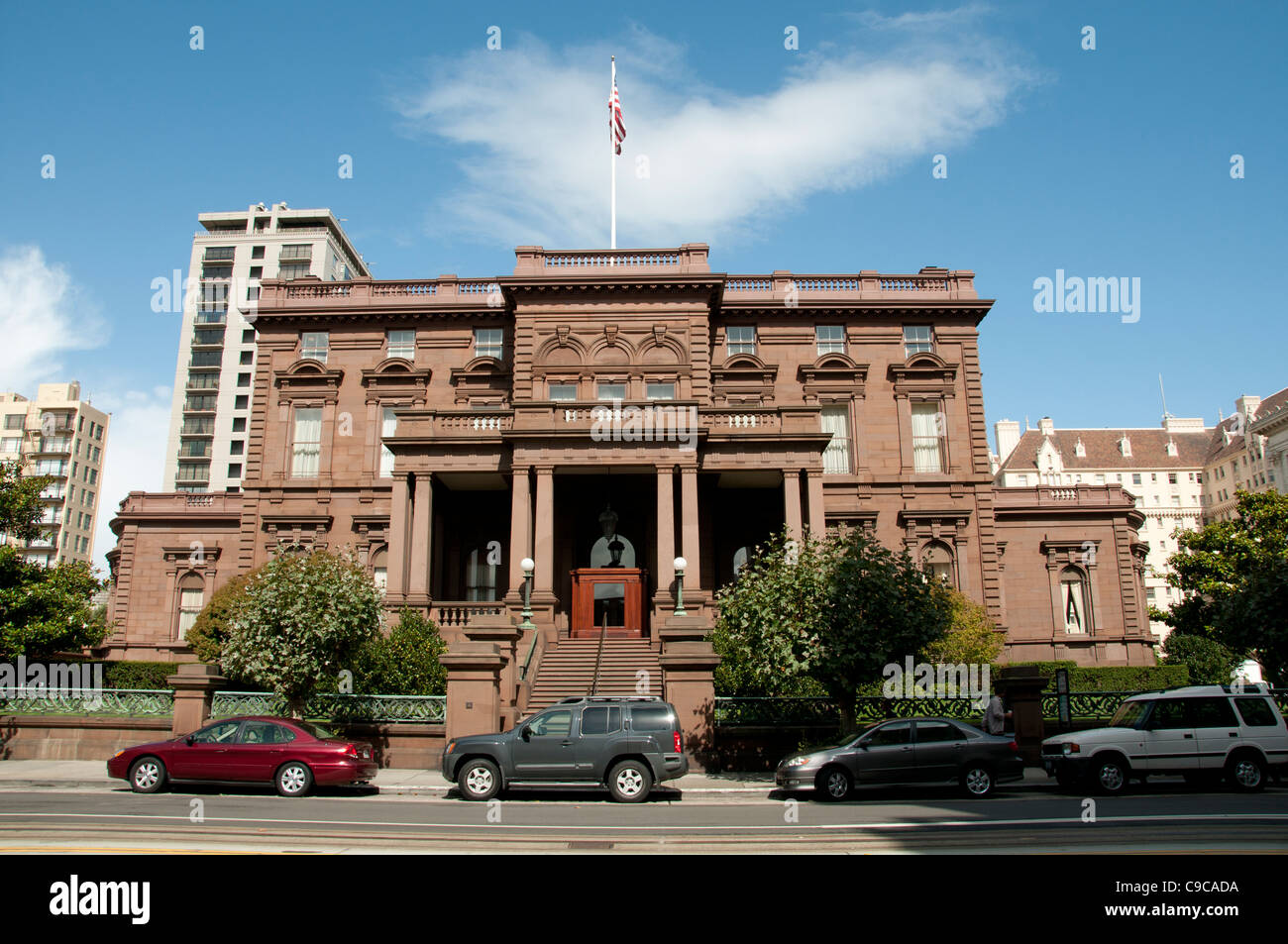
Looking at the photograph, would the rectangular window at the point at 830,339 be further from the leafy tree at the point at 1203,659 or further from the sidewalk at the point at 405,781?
the sidewalk at the point at 405,781

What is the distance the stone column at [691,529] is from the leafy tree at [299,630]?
9.91 meters

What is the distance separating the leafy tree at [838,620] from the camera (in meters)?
19.4

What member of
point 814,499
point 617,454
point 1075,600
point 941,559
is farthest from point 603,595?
point 1075,600

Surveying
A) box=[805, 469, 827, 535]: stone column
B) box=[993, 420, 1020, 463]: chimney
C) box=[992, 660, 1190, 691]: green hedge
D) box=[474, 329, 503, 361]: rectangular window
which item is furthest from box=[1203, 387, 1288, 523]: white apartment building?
box=[474, 329, 503, 361]: rectangular window

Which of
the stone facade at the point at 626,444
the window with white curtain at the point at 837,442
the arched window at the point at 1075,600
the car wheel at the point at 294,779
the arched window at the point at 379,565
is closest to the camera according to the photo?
the car wheel at the point at 294,779

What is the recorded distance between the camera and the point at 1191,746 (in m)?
16.5

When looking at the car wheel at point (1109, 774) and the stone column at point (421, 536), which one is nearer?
the car wheel at point (1109, 774)

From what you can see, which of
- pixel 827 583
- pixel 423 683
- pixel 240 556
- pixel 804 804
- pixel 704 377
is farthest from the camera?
pixel 240 556

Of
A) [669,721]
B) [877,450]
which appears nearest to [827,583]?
[669,721]

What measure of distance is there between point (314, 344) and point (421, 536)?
41.0ft

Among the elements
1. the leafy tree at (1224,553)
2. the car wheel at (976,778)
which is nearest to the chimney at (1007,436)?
the leafy tree at (1224,553)

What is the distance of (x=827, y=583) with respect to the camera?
65.0 feet

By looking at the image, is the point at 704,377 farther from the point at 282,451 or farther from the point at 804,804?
the point at 804,804
